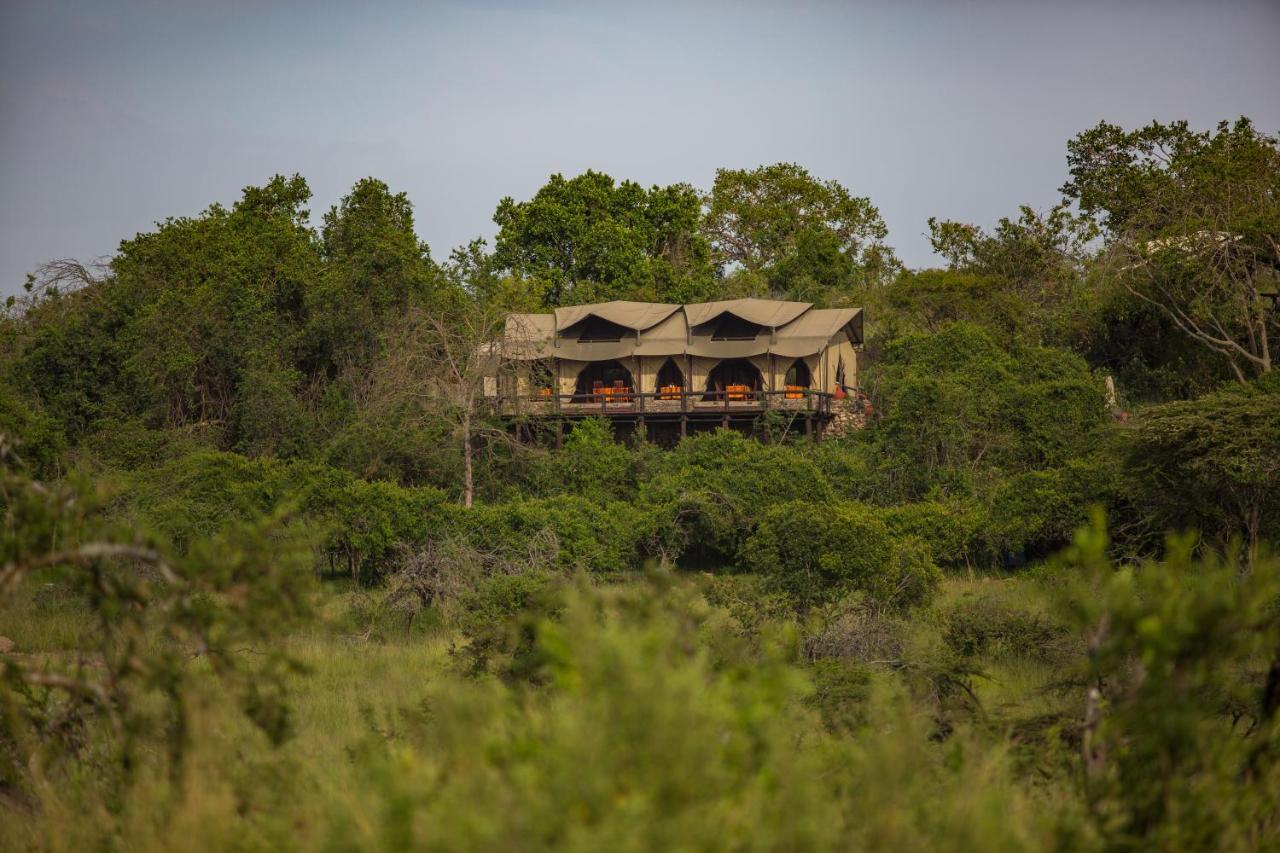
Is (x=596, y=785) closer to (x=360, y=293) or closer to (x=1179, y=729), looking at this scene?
(x=1179, y=729)

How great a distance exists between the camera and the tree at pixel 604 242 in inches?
1674

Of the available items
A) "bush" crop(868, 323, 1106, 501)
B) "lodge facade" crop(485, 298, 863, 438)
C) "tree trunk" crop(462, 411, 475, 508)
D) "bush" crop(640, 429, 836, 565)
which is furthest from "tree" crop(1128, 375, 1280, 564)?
"tree trunk" crop(462, 411, 475, 508)

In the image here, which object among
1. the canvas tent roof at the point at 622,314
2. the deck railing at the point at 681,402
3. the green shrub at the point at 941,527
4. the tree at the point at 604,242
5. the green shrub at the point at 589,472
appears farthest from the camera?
the tree at the point at 604,242

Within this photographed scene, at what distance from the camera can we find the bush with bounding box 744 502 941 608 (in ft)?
51.9

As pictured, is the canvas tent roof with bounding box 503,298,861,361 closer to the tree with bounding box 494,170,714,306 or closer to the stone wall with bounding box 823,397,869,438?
the stone wall with bounding box 823,397,869,438

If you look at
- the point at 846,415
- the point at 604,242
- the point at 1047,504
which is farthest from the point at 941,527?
the point at 604,242

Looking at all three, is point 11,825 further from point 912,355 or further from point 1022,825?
point 912,355

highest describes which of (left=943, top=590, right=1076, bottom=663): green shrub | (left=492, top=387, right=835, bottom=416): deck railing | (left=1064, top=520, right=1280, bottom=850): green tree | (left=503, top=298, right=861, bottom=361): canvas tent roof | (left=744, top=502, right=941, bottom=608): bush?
(left=503, top=298, right=861, bottom=361): canvas tent roof

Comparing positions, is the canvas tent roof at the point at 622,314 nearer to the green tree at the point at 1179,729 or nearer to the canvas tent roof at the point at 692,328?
the canvas tent roof at the point at 692,328

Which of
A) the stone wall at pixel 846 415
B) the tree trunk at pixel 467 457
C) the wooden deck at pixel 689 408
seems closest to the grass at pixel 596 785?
the tree trunk at pixel 467 457

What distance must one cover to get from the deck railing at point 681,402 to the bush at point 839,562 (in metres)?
12.8

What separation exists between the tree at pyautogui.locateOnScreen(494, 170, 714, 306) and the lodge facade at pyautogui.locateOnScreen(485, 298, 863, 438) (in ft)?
23.6

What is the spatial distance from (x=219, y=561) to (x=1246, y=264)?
27.1 meters

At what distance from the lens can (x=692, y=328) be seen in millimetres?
33250
